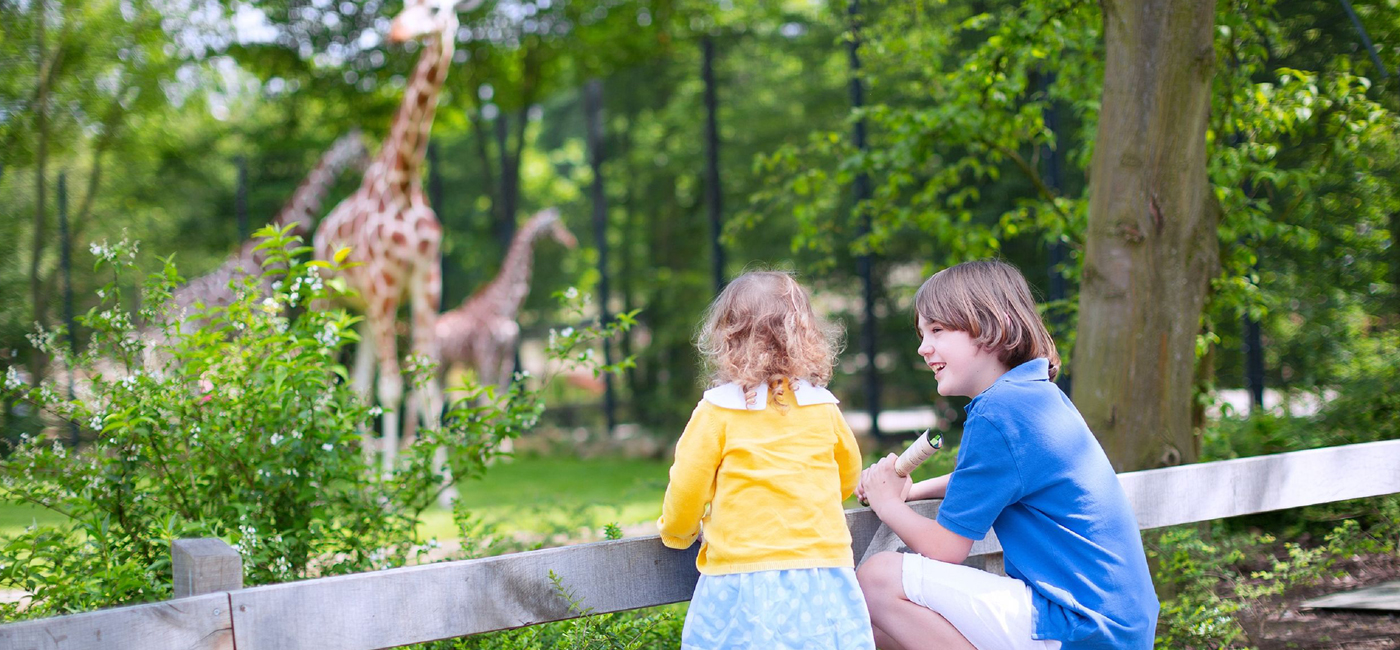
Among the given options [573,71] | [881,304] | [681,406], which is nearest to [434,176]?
[573,71]

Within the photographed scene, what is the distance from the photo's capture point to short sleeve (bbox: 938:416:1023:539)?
2039mm

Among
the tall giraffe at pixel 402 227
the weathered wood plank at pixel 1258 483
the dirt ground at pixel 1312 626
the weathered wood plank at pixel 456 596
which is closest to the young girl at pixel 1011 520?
the weathered wood plank at pixel 456 596

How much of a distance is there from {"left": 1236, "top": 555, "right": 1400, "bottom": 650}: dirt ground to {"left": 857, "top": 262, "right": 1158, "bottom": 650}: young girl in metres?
1.66

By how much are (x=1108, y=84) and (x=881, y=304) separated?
5973 mm

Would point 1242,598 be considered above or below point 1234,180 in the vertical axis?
below

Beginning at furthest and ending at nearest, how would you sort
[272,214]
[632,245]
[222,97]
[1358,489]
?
1. [222,97]
2. [272,214]
3. [632,245]
4. [1358,489]

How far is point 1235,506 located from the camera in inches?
115

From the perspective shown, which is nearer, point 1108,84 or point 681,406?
point 1108,84

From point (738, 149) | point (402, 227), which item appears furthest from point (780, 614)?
point (738, 149)

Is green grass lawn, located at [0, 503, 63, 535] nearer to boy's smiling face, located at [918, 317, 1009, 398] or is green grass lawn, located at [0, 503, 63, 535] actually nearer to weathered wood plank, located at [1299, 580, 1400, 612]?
boy's smiling face, located at [918, 317, 1009, 398]

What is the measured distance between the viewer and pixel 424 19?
791 centimetres

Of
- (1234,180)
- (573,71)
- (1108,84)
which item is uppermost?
(573,71)

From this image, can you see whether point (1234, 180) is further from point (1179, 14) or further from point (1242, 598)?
point (1242, 598)

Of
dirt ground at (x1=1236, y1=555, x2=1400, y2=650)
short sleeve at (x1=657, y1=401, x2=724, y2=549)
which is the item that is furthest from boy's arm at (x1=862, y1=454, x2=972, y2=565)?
dirt ground at (x1=1236, y1=555, x2=1400, y2=650)
